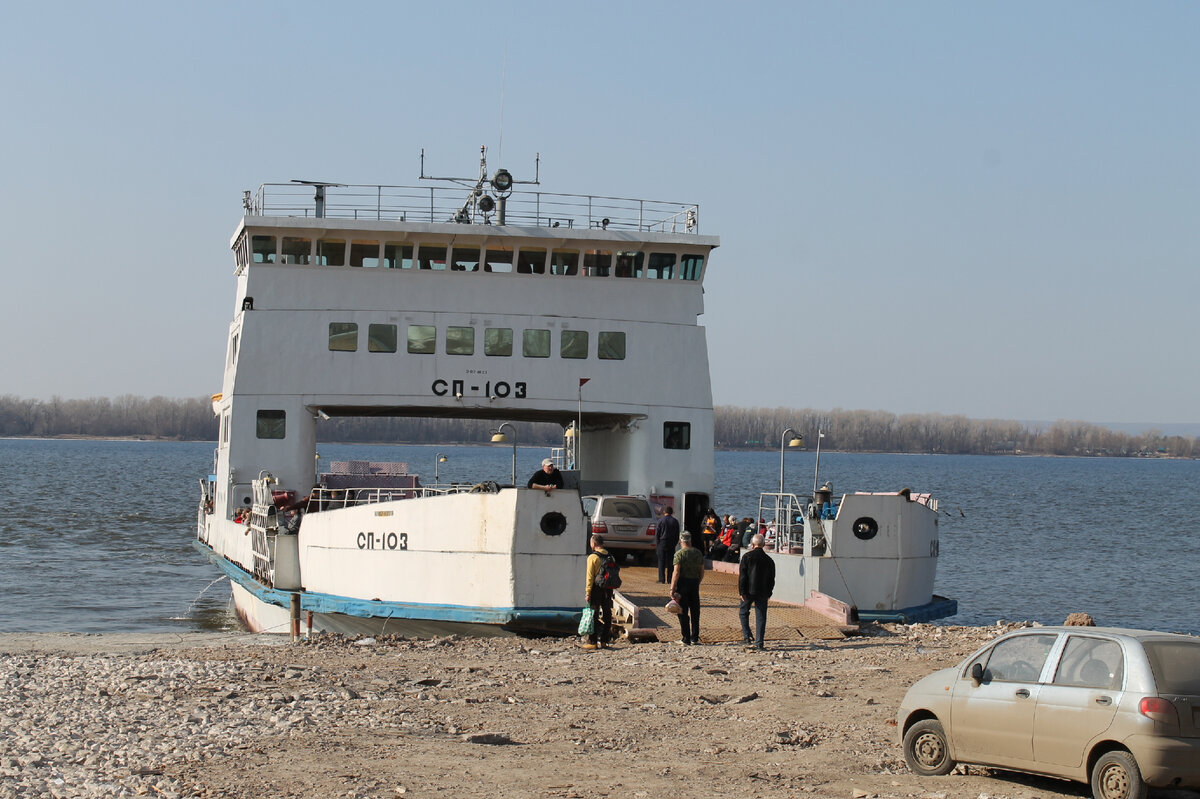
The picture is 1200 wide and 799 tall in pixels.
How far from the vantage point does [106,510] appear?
5812cm

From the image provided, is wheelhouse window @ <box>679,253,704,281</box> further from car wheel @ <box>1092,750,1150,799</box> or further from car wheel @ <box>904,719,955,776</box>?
car wheel @ <box>1092,750,1150,799</box>

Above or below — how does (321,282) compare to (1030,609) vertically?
above

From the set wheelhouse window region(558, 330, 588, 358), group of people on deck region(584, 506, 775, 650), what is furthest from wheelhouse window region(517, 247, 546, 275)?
group of people on deck region(584, 506, 775, 650)

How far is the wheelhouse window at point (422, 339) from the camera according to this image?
22250mm

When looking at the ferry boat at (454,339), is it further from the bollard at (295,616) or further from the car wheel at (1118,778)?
the car wheel at (1118,778)

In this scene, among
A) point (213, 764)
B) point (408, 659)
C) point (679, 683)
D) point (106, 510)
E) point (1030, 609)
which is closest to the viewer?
point (213, 764)

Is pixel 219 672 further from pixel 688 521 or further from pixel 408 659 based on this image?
pixel 688 521

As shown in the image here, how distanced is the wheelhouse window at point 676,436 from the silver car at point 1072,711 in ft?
43.6

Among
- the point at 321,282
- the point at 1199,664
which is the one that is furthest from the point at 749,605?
the point at 321,282

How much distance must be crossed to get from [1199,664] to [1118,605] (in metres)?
25.3

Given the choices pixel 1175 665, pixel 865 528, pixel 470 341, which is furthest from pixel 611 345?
pixel 1175 665

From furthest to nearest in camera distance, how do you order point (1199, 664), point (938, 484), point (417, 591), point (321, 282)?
point (938, 484), point (321, 282), point (417, 591), point (1199, 664)

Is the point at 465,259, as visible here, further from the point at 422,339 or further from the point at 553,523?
the point at 553,523

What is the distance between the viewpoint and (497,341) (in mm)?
22469
